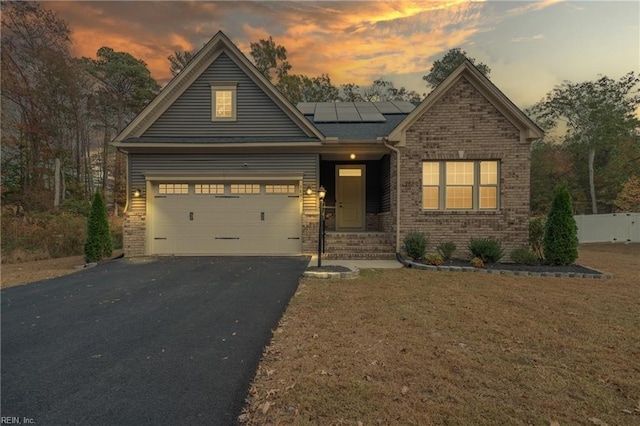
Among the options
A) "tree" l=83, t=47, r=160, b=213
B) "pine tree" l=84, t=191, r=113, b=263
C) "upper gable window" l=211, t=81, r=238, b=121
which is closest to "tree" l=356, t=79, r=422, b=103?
Answer: "tree" l=83, t=47, r=160, b=213

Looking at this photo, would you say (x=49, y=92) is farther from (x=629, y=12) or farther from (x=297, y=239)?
(x=629, y=12)

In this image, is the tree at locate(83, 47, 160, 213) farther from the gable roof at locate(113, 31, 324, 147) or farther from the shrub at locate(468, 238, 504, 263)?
the shrub at locate(468, 238, 504, 263)

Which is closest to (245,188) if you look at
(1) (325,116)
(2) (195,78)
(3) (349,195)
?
(2) (195,78)

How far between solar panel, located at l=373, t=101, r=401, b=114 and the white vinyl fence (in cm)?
1335

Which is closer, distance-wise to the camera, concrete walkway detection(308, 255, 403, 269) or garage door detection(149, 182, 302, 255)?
concrete walkway detection(308, 255, 403, 269)

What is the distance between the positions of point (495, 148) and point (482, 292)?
593 centimetres

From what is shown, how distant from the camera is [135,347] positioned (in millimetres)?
3855

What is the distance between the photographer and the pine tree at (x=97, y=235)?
998 cm

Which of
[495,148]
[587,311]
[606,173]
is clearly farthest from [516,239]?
[606,173]

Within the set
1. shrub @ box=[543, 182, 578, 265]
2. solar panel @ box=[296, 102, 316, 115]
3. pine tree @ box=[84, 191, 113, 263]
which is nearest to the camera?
shrub @ box=[543, 182, 578, 265]

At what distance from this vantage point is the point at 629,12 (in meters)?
12.1

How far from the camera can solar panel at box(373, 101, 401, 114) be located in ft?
48.7

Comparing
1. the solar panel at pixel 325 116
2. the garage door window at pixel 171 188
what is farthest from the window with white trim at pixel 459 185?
the garage door window at pixel 171 188

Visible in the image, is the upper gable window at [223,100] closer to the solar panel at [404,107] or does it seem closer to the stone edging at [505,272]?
the solar panel at [404,107]
